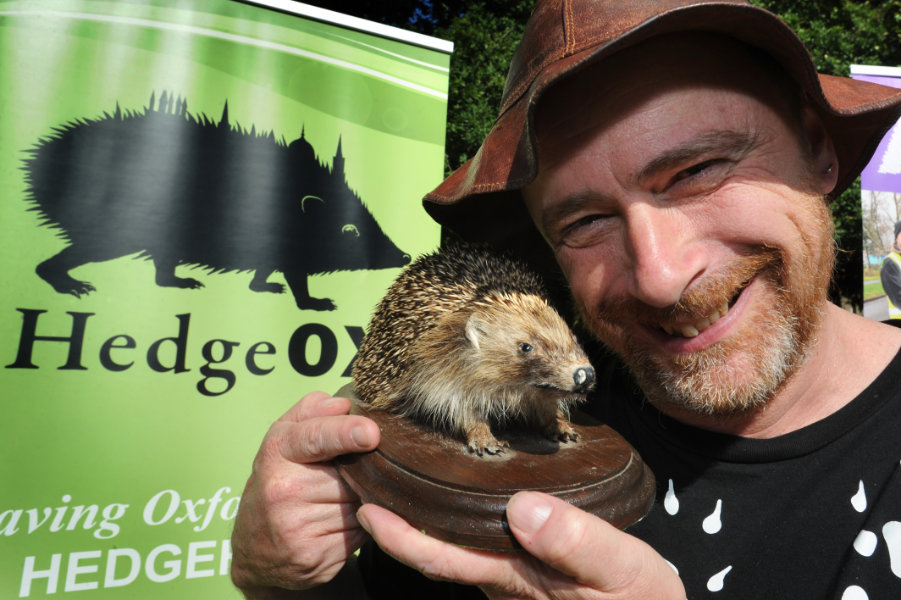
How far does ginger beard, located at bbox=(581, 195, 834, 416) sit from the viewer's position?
162 centimetres

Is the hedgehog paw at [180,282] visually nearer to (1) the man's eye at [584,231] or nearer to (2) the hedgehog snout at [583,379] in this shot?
(1) the man's eye at [584,231]

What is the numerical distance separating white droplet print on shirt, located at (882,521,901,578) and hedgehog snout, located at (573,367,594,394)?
3.35 ft

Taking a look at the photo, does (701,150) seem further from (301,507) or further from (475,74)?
(475,74)

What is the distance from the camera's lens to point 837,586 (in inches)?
61.1

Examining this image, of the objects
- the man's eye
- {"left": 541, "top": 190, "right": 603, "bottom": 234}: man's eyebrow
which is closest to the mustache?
the man's eye

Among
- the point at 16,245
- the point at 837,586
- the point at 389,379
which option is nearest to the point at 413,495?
the point at 389,379

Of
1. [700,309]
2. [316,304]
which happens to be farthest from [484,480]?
[316,304]

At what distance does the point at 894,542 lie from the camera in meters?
1.55

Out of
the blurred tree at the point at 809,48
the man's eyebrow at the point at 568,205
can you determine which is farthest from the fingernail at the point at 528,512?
the blurred tree at the point at 809,48

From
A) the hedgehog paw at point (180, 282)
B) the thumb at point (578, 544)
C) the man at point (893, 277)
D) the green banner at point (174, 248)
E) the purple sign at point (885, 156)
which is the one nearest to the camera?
the thumb at point (578, 544)

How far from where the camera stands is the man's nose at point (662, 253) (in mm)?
1502

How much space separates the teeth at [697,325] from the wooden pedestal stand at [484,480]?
0.42m

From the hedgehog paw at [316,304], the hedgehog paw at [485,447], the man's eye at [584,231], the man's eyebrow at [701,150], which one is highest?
the man's eyebrow at [701,150]

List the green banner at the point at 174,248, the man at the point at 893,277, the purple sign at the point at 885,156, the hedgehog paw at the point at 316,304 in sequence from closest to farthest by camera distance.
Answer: the green banner at the point at 174,248, the hedgehog paw at the point at 316,304, the purple sign at the point at 885,156, the man at the point at 893,277
